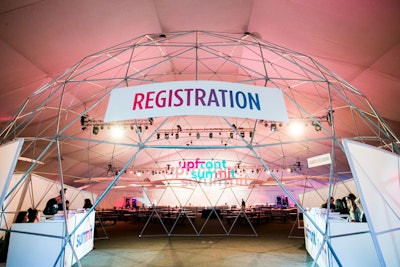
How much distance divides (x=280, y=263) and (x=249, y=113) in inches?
185

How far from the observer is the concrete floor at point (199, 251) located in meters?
6.07

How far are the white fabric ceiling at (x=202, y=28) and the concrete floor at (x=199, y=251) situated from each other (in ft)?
18.2

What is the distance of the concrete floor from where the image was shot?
6066 millimetres

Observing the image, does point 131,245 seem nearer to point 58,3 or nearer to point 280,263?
point 280,263

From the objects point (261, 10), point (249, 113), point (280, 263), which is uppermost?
point (261, 10)

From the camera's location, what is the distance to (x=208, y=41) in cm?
720

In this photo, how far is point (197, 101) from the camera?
3.62m

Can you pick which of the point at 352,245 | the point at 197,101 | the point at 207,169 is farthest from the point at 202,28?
the point at 207,169

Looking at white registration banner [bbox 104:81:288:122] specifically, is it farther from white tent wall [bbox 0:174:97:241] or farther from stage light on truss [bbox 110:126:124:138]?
stage light on truss [bbox 110:126:124:138]

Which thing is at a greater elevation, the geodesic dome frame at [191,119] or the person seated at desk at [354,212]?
the geodesic dome frame at [191,119]

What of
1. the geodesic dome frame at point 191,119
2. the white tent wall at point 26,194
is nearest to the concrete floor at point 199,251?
the geodesic dome frame at point 191,119

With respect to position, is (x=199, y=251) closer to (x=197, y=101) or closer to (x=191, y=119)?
(x=197, y=101)

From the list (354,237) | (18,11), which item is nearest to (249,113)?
(354,237)

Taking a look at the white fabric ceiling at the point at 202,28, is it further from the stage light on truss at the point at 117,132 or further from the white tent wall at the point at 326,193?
the white tent wall at the point at 326,193
